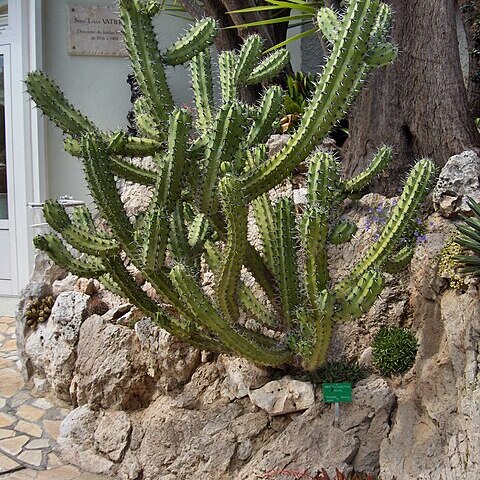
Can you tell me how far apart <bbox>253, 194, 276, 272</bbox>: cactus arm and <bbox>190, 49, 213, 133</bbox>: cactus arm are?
1.95 feet

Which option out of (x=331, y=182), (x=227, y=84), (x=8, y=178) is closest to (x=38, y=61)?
(x=8, y=178)

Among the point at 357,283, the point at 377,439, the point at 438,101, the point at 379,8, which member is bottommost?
the point at 377,439

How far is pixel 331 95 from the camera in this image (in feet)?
10.9

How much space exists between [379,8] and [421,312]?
187 cm

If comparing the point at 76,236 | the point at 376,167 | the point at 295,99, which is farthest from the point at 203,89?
the point at 295,99

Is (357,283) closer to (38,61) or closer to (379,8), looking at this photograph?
(379,8)

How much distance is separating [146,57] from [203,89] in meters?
0.75

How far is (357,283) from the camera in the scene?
11.4 ft

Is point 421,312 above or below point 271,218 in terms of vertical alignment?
below

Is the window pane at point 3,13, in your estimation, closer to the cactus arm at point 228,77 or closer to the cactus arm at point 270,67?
the cactus arm at point 228,77

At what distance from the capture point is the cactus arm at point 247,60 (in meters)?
4.09

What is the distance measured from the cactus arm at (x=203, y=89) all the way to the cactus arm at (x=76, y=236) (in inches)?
38.2

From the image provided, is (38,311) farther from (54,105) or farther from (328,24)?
(328,24)

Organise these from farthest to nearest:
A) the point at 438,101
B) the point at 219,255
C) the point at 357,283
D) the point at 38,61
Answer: the point at 38,61 < the point at 438,101 < the point at 219,255 < the point at 357,283
